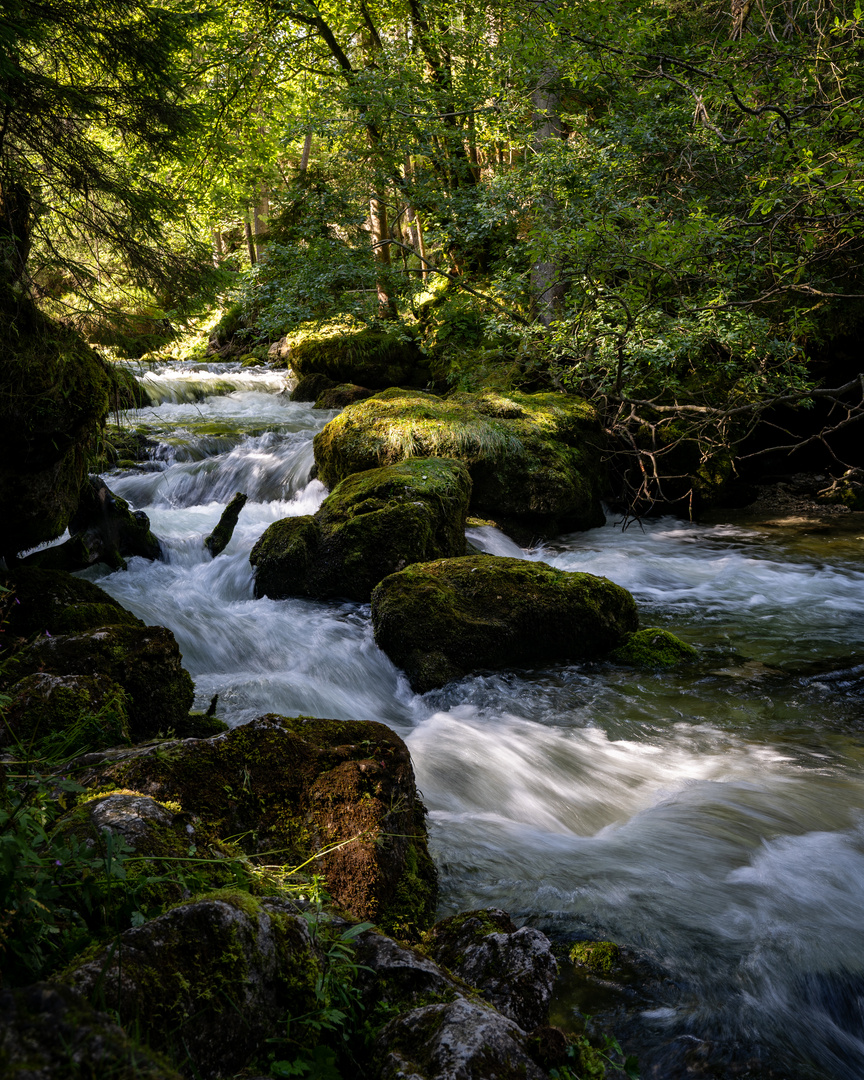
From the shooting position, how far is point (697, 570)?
30.6 feet

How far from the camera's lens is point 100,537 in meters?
7.42

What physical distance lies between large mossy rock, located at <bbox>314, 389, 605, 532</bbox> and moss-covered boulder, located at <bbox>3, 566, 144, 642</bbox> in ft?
17.0

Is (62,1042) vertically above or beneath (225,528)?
above

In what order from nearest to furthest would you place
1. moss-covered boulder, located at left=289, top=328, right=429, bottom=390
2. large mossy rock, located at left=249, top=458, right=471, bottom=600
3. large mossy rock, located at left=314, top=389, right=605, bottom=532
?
large mossy rock, located at left=249, top=458, right=471, bottom=600
large mossy rock, located at left=314, top=389, right=605, bottom=532
moss-covered boulder, located at left=289, top=328, right=429, bottom=390

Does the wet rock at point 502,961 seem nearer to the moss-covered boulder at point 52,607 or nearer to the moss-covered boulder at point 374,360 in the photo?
the moss-covered boulder at point 52,607

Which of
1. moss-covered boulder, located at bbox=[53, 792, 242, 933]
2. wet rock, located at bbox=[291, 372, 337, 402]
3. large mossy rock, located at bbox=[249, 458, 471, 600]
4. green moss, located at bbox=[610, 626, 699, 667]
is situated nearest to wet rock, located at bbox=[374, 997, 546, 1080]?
moss-covered boulder, located at bbox=[53, 792, 242, 933]

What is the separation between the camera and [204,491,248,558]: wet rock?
27.5ft

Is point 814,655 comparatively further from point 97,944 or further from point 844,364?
point 844,364

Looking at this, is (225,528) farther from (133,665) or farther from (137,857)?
(137,857)

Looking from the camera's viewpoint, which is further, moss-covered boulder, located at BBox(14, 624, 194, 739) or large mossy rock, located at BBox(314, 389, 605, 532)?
large mossy rock, located at BBox(314, 389, 605, 532)

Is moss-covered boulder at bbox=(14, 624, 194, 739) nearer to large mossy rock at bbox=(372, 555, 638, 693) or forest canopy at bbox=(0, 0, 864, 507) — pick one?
large mossy rock at bbox=(372, 555, 638, 693)

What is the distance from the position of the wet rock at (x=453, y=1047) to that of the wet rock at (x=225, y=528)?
7.13 metres

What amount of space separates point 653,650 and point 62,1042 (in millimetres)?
6038

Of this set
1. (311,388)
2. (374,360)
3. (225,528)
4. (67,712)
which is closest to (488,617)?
(67,712)
